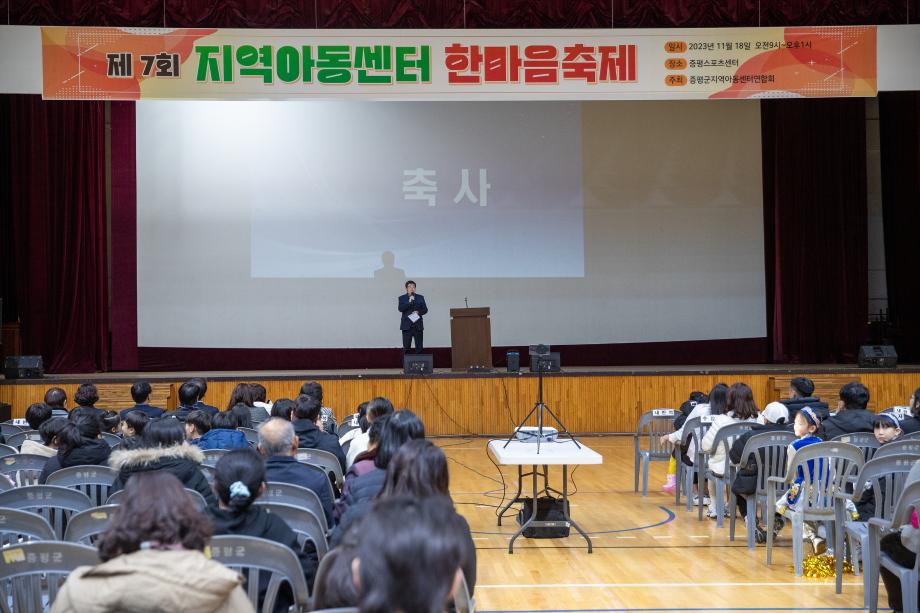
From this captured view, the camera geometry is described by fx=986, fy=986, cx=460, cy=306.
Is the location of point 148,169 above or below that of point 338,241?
above

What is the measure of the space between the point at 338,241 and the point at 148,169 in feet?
8.75

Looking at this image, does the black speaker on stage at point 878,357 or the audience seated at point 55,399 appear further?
the black speaker on stage at point 878,357

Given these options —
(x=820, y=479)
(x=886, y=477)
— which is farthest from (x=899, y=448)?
(x=820, y=479)

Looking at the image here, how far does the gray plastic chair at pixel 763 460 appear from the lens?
221 inches

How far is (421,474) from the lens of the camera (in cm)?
282

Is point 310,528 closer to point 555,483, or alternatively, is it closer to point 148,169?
point 555,483

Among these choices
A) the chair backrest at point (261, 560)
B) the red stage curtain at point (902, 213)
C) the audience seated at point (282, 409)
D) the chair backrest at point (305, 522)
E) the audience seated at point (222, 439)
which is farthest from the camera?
the red stage curtain at point (902, 213)

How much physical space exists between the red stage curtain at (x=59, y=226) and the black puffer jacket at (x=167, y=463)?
969cm

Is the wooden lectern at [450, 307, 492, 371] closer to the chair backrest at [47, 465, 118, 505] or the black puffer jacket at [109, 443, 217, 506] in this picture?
the chair backrest at [47, 465, 118, 505]

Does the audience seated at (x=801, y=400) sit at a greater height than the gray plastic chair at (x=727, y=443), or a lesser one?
greater

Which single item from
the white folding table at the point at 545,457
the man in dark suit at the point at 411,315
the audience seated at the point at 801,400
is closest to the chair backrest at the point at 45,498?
the white folding table at the point at 545,457

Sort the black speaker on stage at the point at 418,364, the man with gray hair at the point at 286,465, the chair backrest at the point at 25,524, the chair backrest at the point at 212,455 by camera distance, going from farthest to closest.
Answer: the black speaker on stage at the point at 418,364
the chair backrest at the point at 212,455
the man with gray hair at the point at 286,465
the chair backrest at the point at 25,524

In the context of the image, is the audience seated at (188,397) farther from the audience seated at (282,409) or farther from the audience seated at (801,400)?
the audience seated at (801,400)

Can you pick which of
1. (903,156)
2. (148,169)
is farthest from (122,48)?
(903,156)
